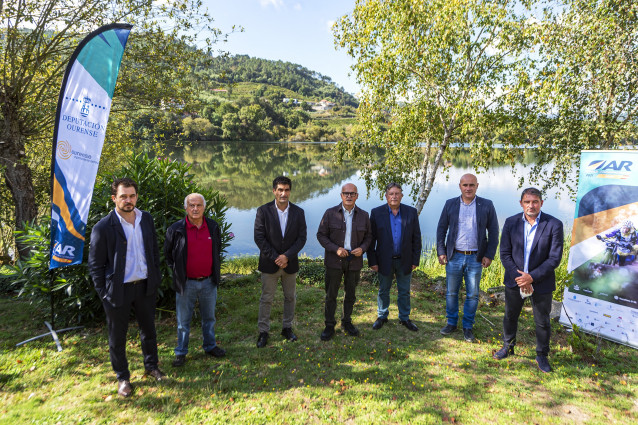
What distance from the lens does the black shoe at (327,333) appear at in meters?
4.41

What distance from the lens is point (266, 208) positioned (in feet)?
13.4

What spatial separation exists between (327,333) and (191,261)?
81.9 inches

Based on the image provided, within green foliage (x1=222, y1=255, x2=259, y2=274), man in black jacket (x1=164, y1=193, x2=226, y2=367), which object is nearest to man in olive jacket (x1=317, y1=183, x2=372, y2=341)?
man in black jacket (x1=164, y1=193, x2=226, y2=367)

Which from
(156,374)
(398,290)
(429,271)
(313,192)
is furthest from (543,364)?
(313,192)

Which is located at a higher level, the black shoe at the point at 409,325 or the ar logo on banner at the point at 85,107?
the ar logo on banner at the point at 85,107

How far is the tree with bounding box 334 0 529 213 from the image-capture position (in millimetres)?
6425

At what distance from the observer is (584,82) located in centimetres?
675

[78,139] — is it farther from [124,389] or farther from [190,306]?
[124,389]

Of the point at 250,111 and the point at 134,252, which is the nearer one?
the point at 134,252

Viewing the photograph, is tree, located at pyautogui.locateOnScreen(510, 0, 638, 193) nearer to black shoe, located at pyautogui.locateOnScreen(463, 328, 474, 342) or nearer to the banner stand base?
black shoe, located at pyautogui.locateOnScreen(463, 328, 474, 342)

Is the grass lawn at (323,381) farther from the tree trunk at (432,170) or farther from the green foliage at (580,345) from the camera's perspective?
the tree trunk at (432,170)

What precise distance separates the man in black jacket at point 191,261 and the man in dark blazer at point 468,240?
9.83 ft

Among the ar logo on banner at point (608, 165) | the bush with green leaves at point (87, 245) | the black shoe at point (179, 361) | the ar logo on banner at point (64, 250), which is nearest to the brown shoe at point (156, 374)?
the black shoe at point (179, 361)

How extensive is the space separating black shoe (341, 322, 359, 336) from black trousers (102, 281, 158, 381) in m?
2.42
